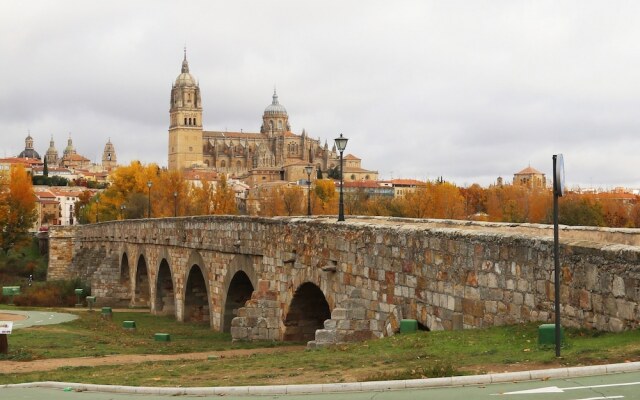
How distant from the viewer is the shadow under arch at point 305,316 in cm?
2339

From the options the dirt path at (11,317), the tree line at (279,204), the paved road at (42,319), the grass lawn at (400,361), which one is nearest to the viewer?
the grass lawn at (400,361)

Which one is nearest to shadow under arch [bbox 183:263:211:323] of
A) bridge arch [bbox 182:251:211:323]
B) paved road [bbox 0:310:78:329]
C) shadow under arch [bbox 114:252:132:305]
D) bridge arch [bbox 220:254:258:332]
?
bridge arch [bbox 182:251:211:323]

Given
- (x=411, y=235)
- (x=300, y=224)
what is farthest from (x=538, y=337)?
(x=300, y=224)

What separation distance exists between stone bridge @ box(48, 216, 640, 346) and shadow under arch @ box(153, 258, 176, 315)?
8303mm

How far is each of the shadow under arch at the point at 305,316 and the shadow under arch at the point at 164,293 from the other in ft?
66.6

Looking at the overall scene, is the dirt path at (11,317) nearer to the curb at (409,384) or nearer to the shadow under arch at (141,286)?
the shadow under arch at (141,286)

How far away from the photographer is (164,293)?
44.8m

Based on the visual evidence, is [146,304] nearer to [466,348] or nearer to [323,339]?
[323,339]

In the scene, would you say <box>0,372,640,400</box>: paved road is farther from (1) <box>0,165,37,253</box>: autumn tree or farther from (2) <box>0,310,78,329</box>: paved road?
(1) <box>0,165,37,253</box>: autumn tree

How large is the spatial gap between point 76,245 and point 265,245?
50.5 m

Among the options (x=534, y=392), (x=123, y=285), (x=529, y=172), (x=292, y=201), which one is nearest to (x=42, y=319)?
(x=123, y=285)

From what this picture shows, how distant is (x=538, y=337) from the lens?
11398 millimetres

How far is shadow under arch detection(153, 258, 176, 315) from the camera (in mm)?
43653

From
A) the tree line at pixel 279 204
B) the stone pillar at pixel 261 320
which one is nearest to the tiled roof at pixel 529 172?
the tree line at pixel 279 204
